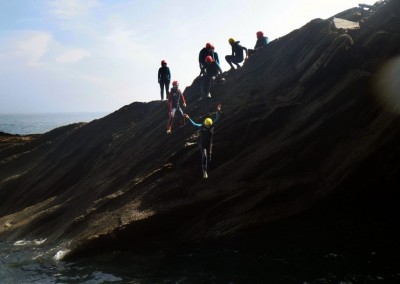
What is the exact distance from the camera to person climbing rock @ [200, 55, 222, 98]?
2491 centimetres

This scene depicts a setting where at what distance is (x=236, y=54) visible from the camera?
93.6ft

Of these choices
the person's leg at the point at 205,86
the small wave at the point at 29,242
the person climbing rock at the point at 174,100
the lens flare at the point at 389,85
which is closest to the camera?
the lens flare at the point at 389,85

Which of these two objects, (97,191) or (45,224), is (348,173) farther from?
(45,224)

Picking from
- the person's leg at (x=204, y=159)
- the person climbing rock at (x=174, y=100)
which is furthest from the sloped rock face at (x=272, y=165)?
the person climbing rock at (x=174, y=100)

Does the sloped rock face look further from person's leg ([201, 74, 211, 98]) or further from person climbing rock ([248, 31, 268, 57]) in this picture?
person climbing rock ([248, 31, 268, 57])

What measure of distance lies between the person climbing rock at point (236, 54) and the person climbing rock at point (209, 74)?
7.59 feet

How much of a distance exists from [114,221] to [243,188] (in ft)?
20.8

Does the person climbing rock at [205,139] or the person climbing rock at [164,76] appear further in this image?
the person climbing rock at [164,76]

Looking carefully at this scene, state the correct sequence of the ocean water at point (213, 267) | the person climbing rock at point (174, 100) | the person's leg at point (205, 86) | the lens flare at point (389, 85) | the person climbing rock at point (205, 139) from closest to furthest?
the ocean water at point (213, 267) < the lens flare at point (389, 85) < the person climbing rock at point (205, 139) < the person climbing rock at point (174, 100) < the person's leg at point (205, 86)

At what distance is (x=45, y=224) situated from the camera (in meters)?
21.5

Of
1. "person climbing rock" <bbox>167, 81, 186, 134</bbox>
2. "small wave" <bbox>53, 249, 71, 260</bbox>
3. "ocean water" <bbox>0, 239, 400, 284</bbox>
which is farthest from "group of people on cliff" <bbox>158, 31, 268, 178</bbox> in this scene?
"small wave" <bbox>53, 249, 71, 260</bbox>

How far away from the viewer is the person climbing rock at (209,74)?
81.7 ft

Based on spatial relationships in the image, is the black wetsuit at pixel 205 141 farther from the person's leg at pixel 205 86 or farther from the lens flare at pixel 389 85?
the lens flare at pixel 389 85

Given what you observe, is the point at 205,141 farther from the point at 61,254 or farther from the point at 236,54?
the point at 236,54
